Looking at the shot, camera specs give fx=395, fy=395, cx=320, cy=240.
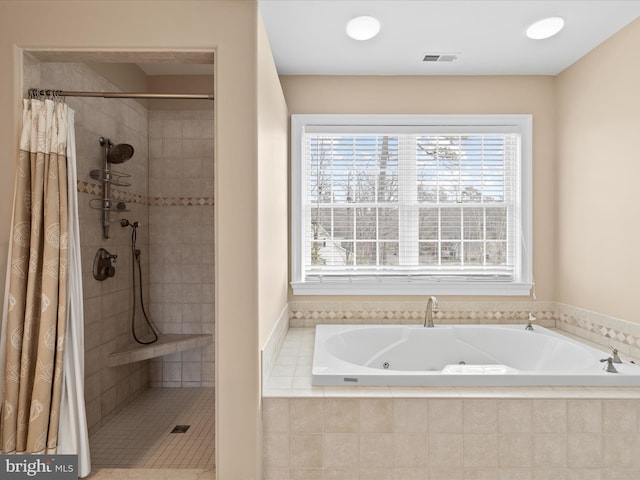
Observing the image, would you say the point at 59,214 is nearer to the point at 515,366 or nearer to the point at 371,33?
the point at 371,33

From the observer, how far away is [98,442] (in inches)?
92.6

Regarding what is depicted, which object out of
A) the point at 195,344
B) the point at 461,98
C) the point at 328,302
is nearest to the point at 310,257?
the point at 328,302

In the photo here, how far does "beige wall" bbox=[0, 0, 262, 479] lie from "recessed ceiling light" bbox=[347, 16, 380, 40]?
0.76m

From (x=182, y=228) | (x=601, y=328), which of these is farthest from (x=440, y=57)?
(x=182, y=228)

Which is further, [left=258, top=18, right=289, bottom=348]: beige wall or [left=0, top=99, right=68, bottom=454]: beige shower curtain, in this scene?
[left=258, top=18, right=289, bottom=348]: beige wall

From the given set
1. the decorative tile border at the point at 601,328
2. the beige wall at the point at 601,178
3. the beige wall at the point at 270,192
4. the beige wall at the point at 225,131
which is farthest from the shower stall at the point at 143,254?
the beige wall at the point at 601,178

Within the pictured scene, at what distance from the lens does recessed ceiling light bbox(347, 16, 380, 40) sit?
2.27m

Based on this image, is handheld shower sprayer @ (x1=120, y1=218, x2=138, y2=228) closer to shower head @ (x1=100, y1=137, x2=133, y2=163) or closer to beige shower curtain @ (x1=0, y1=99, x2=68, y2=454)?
shower head @ (x1=100, y1=137, x2=133, y2=163)

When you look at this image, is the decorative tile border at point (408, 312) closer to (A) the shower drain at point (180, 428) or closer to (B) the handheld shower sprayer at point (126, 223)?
(A) the shower drain at point (180, 428)

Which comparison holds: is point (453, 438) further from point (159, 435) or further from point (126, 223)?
point (126, 223)

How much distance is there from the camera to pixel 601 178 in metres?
2.49

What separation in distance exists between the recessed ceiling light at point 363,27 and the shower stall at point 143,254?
4.50ft

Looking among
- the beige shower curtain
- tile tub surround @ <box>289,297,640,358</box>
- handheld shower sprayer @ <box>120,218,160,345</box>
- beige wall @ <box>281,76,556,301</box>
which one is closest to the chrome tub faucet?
tile tub surround @ <box>289,297,640,358</box>

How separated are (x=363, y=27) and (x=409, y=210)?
132 cm
